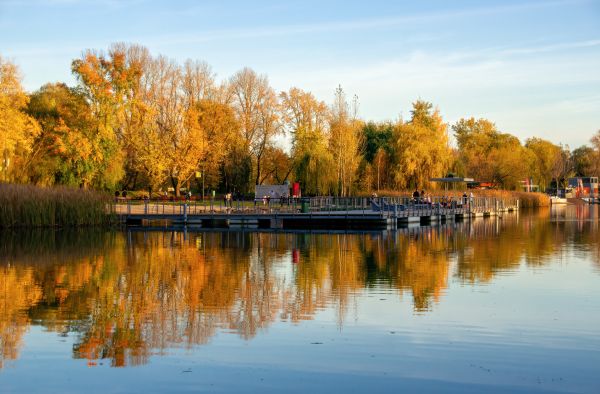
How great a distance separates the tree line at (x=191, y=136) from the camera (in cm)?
5641

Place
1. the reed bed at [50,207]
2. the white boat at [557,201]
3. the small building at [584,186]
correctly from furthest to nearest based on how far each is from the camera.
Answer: the small building at [584,186], the white boat at [557,201], the reed bed at [50,207]

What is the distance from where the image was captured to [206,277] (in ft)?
72.5

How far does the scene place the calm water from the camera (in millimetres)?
10984

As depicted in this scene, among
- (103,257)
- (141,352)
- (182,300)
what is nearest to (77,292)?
(182,300)

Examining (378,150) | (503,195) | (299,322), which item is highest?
(378,150)

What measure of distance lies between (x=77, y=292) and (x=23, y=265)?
699cm

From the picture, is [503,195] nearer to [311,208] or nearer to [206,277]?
[311,208]

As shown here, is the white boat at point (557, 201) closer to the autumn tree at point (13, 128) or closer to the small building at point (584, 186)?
the small building at point (584, 186)

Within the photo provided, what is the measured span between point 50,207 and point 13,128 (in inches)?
435

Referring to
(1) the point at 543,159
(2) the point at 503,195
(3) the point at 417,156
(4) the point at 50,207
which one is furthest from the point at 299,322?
(1) the point at 543,159

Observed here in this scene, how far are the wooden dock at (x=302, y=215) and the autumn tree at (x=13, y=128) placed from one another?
7622mm

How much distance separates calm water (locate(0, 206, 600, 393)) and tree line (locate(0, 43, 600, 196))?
91.1ft

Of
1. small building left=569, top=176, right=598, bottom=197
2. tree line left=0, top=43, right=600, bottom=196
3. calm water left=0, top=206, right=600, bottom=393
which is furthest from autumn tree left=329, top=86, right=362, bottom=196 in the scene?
small building left=569, top=176, right=598, bottom=197

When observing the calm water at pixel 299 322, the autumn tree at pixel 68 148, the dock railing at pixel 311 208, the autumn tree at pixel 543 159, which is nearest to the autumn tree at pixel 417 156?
the dock railing at pixel 311 208
